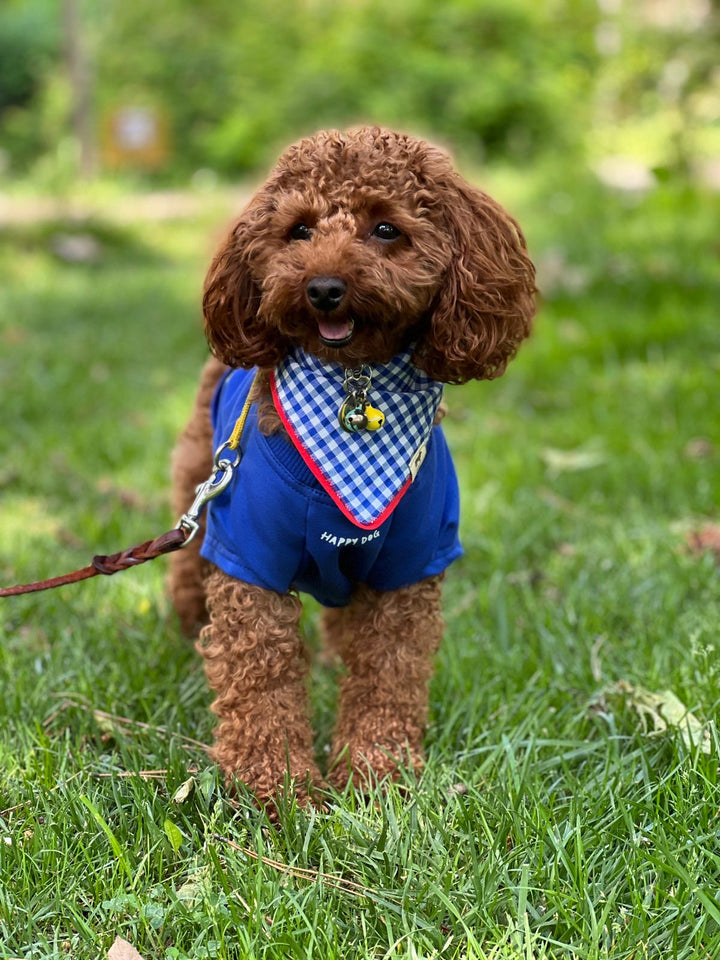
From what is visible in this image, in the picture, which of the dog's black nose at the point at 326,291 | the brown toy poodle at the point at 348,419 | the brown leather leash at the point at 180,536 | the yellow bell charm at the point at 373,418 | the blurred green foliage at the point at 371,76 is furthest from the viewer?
the blurred green foliage at the point at 371,76

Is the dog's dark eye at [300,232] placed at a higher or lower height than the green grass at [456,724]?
higher

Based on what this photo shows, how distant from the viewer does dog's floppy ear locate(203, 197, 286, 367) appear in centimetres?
246

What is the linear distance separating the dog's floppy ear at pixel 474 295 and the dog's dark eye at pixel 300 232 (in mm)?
306

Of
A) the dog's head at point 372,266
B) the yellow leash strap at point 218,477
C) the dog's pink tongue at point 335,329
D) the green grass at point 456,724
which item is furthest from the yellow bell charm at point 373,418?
the green grass at point 456,724

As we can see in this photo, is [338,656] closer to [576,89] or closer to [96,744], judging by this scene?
[96,744]

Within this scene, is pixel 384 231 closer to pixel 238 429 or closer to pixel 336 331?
pixel 336 331

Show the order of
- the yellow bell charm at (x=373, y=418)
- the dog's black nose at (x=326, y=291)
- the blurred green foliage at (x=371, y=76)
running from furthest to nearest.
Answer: the blurred green foliage at (x=371, y=76) → the yellow bell charm at (x=373, y=418) → the dog's black nose at (x=326, y=291)

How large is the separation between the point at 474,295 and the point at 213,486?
0.75 meters

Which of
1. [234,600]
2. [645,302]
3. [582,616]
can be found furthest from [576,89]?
[234,600]

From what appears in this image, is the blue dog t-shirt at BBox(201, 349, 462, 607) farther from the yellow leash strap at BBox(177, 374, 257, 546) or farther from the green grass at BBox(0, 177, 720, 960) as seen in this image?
the green grass at BBox(0, 177, 720, 960)

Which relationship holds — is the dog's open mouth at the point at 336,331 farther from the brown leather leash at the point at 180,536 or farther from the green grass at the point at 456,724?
the green grass at the point at 456,724

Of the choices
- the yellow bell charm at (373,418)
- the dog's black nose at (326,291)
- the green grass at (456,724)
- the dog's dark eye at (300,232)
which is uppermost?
the dog's dark eye at (300,232)

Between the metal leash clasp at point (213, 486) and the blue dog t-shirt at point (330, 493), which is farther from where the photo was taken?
the metal leash clasp at point (213, 486)

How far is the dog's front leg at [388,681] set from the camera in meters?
2.59
